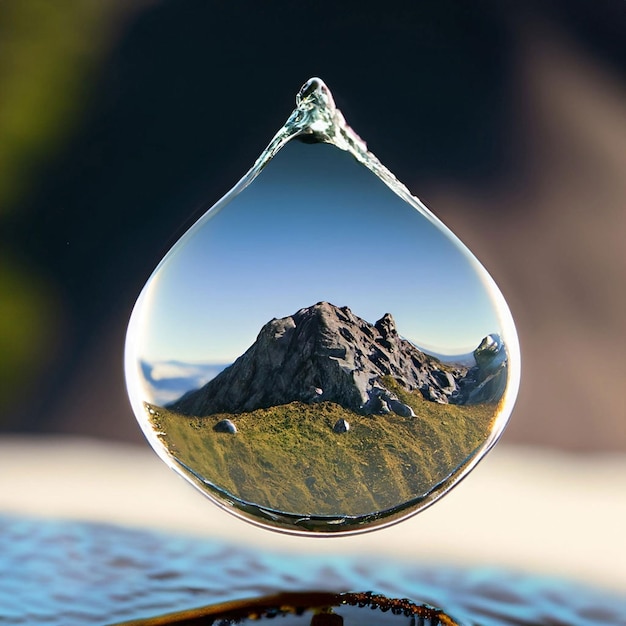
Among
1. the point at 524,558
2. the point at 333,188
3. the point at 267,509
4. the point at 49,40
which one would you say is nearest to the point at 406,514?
the point at 267,509

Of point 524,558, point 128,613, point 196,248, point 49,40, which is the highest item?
point 49,40

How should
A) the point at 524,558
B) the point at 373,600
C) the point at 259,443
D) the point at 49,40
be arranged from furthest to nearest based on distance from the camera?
the point at 49,40 < the point at 524,558 < the point at 373,600 < the point at 259,443

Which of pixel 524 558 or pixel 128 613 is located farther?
pixel 524 558

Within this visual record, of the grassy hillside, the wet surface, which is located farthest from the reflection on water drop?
the wet surface

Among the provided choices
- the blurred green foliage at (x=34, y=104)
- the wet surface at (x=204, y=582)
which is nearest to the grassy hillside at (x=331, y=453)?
the wet surface at (x=204, y=582)

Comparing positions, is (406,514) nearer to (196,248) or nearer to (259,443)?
(259,443)

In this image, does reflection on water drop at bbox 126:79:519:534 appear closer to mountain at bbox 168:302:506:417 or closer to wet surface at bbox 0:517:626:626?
mountain at bbox 168:302:506:417

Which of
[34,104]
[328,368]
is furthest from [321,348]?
[34,104]

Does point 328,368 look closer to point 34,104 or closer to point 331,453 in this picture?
point 331,453
